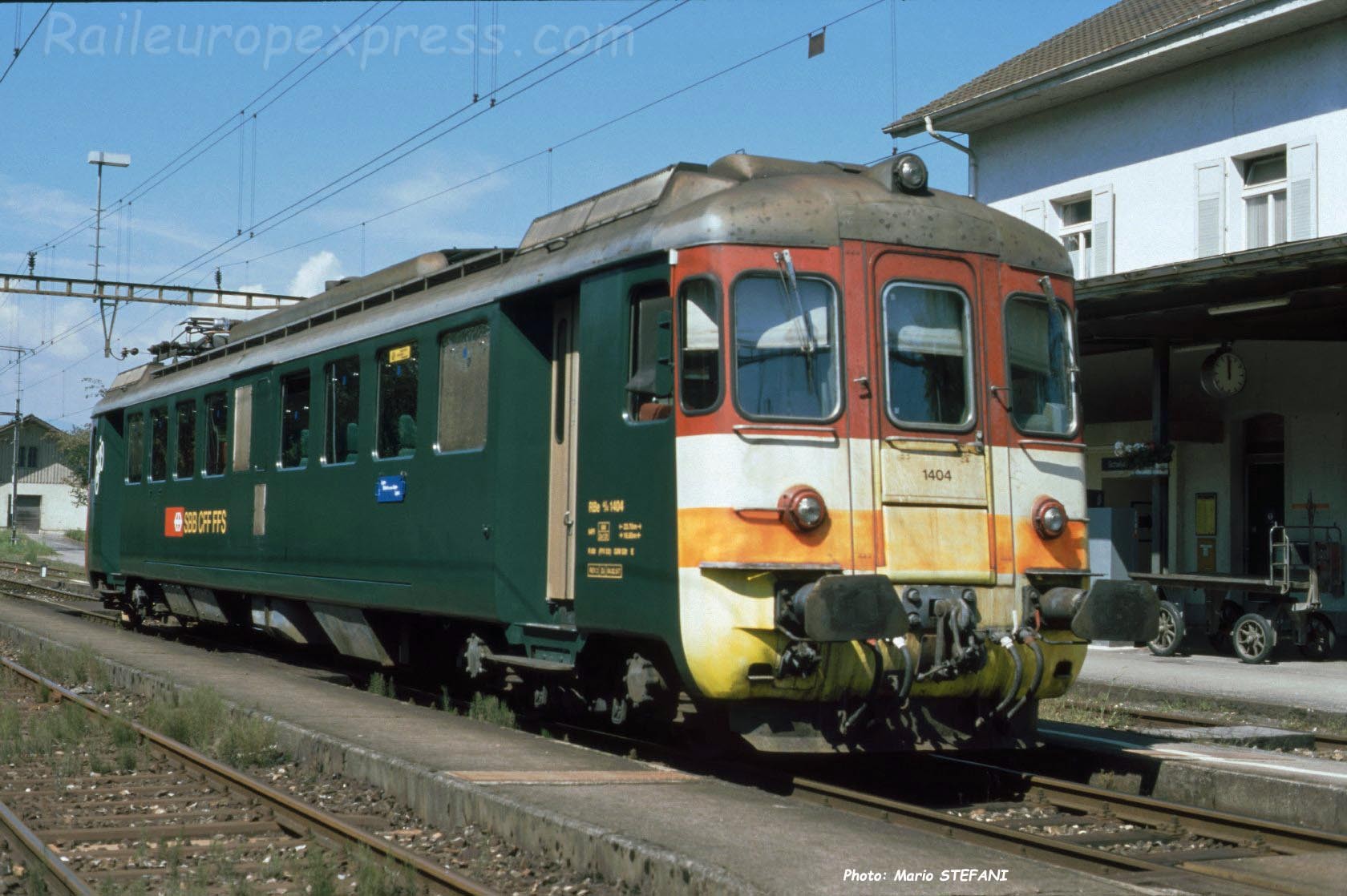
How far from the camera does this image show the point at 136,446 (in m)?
18.7

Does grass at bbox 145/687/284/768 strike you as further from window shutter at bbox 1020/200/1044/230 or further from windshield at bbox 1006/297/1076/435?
window shutter at bbox 1020/200/1044/230

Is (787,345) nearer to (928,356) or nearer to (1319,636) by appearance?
(928,356)

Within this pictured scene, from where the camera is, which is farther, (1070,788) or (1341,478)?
(1341,478)

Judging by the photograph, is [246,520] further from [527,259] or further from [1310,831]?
[1310,831]

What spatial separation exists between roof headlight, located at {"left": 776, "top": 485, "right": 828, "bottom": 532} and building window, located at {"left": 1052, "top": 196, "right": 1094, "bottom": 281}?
56.7 ft

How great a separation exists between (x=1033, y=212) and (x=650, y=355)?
17658 millimetres

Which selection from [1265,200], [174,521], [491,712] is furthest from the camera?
[1265,200]

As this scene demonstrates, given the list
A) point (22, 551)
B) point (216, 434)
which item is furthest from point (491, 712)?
point (22, 551)

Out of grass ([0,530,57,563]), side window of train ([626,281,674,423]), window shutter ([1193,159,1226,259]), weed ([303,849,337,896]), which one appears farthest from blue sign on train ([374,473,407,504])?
grass ([0,530,57,563])

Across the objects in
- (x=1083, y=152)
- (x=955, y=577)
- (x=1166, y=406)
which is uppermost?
(x=1083, y=152)

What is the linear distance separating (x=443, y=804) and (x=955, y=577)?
2.80m

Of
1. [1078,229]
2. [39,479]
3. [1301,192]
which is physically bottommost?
[39,479]

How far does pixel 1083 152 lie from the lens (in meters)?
23.8

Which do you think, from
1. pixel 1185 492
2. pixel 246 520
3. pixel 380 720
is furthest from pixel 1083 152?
pixel 380 720
